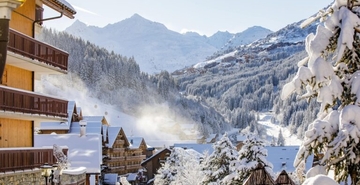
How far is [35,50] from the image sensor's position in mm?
21266

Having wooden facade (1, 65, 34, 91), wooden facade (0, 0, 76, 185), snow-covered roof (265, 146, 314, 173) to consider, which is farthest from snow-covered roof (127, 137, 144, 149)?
wooden facade (0, 0, 76, 185)

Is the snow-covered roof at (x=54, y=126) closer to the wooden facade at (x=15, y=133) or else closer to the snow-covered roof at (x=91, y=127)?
the snow-covered roof at (x=91, y=127)

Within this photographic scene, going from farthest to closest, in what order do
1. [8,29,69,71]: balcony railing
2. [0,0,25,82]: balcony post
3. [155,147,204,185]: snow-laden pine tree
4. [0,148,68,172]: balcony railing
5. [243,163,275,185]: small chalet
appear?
[155,147,204,185]: snow-laden pine tree
[8,29,69,71]: balcony railing
[0,148,68,172]: balcony railing
[243,163,275,185]: small chalet
[0,0,25,82]: balcony post

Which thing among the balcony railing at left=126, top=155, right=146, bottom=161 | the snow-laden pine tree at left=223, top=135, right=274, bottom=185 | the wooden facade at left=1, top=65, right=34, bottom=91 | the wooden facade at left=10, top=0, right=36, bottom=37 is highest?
the wooden facade at left=10, top=0, right=36, bottom=37

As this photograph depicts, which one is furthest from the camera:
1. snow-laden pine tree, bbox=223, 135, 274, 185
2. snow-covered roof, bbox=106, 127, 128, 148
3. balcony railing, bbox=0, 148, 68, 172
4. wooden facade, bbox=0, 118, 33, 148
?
snow-covered roof, bbox=106, 127, 128, 148

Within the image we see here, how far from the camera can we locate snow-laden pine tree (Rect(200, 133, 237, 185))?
1236 inches

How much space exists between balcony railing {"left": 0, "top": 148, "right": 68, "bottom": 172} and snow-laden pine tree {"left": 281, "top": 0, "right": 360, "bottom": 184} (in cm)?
1311

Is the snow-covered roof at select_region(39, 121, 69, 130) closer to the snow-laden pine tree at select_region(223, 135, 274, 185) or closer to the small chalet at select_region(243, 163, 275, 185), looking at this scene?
the snow-laden pine tree at select_region(223, 135, 274, 185)

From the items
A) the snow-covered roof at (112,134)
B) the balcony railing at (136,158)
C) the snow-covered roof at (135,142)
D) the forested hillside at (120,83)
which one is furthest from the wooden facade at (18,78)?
the forested hillside at (120,83)

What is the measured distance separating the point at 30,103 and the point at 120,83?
15432 centimetres

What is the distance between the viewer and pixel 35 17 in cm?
2353

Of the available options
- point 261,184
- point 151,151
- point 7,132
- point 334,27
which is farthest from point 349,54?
point 151,151

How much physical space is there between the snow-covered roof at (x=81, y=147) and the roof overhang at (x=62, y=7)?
415 inches

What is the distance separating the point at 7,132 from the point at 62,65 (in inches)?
153
